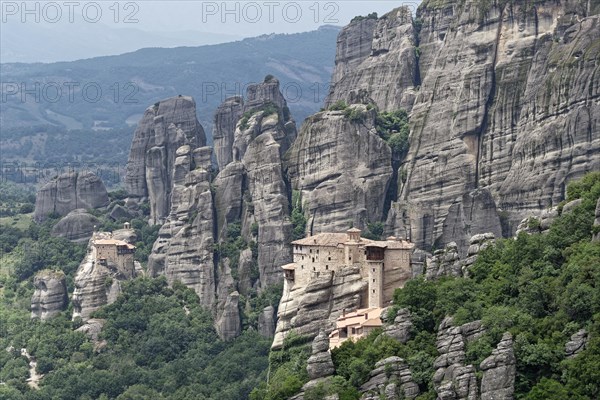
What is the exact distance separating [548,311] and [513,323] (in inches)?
82.5

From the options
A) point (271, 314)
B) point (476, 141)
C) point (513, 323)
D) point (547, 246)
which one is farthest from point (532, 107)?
point (513, 323)

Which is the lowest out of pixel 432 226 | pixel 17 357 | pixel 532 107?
pixel 17 357

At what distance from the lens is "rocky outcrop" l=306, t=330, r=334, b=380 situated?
78.6 m

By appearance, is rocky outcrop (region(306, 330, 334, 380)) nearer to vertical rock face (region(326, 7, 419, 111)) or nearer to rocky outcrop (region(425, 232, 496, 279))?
rocky outcrop (region(425, 232, 496, 279))

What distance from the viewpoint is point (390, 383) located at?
74.8 metres

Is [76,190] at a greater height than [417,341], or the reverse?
[76,190]

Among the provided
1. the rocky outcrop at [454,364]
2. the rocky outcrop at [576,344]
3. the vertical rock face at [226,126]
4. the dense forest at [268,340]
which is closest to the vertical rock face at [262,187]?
the dense forest at [268,340]

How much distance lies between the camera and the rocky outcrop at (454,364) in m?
70.5

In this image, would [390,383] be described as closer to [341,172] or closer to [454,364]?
[454,364]

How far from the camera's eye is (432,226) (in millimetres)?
120438

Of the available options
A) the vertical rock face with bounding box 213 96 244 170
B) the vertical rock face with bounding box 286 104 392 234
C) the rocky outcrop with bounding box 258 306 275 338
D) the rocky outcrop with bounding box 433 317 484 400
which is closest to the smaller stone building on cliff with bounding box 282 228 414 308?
the rocky outcrop with bounding box 433 317 484 400

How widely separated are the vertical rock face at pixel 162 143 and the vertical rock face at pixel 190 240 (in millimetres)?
9534

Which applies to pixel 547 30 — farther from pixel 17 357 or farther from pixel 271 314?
pixel 17 357

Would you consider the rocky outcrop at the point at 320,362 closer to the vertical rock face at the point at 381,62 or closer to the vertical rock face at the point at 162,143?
the vertical rock face at the point at 381,62
